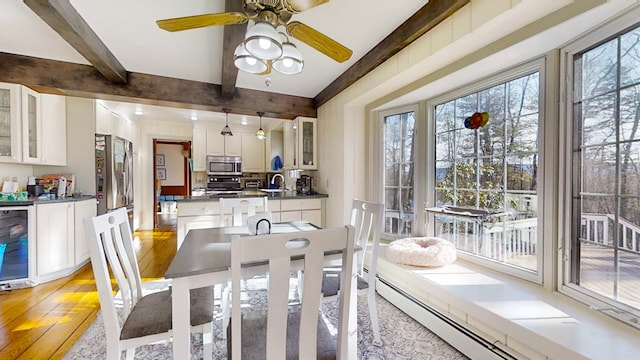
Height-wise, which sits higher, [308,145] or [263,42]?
[263,42]

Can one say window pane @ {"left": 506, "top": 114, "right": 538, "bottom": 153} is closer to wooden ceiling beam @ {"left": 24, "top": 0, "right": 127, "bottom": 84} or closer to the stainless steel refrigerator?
wooden ceiling beam @ {"left": 24, "top": 0, "right": 127, "bottom": 84}

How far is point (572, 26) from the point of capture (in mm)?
1383

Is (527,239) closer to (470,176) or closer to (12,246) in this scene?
(470,176)

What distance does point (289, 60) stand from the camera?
1.60 meters

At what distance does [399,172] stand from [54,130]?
13.6 feet

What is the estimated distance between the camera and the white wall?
137 centimetres

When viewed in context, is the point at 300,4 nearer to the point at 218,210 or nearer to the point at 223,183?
the point at 218,210

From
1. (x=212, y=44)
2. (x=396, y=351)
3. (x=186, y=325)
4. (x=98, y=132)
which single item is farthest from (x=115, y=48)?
(x=396, y=351)

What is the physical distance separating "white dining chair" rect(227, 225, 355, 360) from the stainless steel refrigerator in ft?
12.3

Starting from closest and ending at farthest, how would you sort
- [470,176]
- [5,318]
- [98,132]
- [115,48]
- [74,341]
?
[74,341] < [5,318] < [470,176] < [115,48] < [98,132]

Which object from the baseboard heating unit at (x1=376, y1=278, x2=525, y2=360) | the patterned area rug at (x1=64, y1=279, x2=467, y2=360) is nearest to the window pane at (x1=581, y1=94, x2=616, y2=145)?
the baseboard heating unit at (x1=376, y1=278, x2=525, y2=360)

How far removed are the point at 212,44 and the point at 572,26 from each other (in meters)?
2.51

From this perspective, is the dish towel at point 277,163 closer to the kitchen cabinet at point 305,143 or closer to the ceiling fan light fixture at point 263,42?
the kitchen cabinet at point 305,143

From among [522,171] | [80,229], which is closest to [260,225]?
[522,171]
